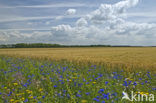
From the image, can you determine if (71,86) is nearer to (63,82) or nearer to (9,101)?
(63,82)

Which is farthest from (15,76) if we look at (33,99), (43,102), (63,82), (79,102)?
(79,102)

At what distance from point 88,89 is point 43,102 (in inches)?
56.4

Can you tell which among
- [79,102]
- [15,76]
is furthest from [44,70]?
[79,102]

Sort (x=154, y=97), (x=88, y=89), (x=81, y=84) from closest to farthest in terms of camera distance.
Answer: (x=154, y=97) < (x=88, y=89) < (x=81, y=84)

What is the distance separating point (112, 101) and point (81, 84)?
159 centimetres

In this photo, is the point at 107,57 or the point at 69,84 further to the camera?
the point at 107,57

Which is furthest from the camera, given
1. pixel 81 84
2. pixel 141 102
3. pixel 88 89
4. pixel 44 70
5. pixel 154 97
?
pixel 44 70

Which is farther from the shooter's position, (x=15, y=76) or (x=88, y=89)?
(x=15, y=76)

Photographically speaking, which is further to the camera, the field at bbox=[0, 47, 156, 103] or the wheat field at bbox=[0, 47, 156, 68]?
the wheat field at bbox=[0, 47, 156, 68]

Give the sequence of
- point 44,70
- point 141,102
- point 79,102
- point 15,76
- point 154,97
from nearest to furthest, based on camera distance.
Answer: point 141,102 < point 79,102 < point 154,97 < point 15,76 < point 44,70

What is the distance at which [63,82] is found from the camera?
530cm

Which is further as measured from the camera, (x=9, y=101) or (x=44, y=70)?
(x=44, y=70)

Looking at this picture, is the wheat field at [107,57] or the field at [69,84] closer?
the field at [69,84]

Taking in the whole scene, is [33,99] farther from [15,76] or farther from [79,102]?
[15,76]
